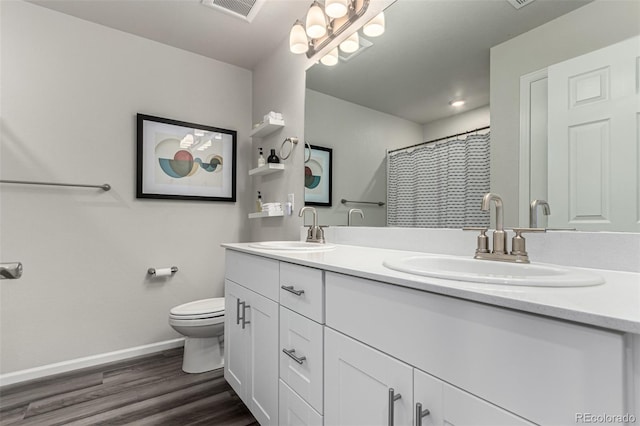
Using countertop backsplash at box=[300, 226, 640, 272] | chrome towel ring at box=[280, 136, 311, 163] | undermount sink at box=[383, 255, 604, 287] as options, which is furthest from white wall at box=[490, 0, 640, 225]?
chrome towel ring at box=[280, 136, 311, 163]

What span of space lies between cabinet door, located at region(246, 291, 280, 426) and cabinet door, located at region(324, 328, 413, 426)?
0.37 meters

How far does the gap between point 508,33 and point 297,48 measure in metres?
1.25

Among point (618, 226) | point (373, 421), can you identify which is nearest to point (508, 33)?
point (618, 226)

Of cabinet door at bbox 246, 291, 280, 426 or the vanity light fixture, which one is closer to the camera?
cabinet door at bbox 246, 291, 280, 426

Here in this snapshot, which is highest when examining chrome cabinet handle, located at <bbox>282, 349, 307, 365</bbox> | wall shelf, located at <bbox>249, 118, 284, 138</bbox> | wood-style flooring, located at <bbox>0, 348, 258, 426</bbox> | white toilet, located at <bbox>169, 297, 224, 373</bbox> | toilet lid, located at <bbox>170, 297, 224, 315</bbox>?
wall shelf, located at <bbox>249, 118, 284, 138</bbox>

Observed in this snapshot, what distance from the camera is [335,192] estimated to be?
1871 millimetres

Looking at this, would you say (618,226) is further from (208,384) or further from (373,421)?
(208,384)

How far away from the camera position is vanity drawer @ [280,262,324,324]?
1028 millimetres

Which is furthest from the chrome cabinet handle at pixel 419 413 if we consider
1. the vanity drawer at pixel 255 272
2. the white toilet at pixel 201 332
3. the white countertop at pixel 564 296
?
the white toilet at pixel 201 332

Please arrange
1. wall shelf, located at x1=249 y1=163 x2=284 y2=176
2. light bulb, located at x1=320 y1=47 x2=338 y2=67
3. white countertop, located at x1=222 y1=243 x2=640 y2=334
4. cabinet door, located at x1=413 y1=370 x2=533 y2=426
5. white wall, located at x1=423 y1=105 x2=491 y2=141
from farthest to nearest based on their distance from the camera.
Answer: wall shelf, located at x1=249 y1=163 x2=284 y2=176
light bulb, located at x1=320 y1=47 x2=338 y2=67
white wall, located at x1=423 y1=105 x2=491 y2=141
cabinet door, located at x1=413 y1=370 x2=533 y2=426
white countertop, located at x1=222 y1=243 x2=640 y2=334

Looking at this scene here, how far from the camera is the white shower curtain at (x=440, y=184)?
119 centimetres

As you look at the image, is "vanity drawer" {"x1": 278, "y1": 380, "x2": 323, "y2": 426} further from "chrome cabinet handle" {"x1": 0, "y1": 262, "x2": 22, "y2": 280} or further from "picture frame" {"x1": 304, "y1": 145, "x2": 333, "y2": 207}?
"picture frame" {"x1": 304, "y1": 145, "x2": 333, "y2": 207}

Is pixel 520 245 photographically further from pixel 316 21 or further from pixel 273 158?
pixel 273 158

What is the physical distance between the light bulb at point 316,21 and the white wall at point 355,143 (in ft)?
1.13
